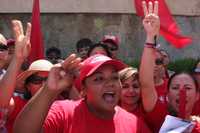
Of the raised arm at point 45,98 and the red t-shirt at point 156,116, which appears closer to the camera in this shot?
the raised arm at point 45,98

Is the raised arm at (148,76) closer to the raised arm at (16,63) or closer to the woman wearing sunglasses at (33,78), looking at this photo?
the woman wearing sunglasses at (33,78)

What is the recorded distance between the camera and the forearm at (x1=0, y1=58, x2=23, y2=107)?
3621 mm

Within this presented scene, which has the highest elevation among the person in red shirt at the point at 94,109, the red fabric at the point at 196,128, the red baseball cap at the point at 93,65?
the red baseball cap at the point at 93,65

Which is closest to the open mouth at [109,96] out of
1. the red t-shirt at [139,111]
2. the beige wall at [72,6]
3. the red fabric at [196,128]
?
the red fabric at [196,128]

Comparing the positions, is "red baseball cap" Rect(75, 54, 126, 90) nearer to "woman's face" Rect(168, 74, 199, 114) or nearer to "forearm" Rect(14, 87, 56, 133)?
"forearm" Rect(14, 87, 56, 133)

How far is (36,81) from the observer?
4.33 metres

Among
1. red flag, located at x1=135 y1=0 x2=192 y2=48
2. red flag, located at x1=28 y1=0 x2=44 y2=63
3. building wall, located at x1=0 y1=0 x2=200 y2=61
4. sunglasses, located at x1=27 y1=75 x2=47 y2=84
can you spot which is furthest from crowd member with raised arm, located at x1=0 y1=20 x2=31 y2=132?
building wall, located at x1=0 y1=0 x2=200 y2=61

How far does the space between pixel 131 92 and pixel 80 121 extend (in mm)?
939

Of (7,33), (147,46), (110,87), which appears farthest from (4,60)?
(7,33)

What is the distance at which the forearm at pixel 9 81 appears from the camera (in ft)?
11.9

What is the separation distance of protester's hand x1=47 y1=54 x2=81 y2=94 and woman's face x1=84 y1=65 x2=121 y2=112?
282 millimetres

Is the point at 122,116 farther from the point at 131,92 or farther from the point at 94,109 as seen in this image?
the point at 131,92

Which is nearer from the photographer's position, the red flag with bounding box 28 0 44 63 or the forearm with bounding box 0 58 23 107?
the forearm with bounding box 0 58 23 107

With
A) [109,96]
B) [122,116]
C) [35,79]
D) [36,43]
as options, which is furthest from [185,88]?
[36,43]
